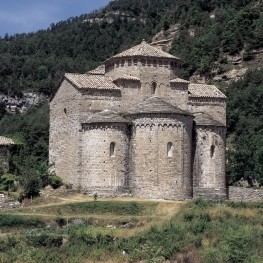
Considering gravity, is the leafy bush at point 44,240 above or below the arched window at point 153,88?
below

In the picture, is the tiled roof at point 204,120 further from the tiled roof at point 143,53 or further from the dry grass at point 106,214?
the dry grass at point 106,214

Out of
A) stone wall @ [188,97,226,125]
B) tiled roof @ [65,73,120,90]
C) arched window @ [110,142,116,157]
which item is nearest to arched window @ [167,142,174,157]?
arched window @ [110,142,116,157]

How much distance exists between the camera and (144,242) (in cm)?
3216

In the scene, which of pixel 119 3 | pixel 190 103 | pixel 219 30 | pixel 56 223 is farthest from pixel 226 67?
pixel 119 3

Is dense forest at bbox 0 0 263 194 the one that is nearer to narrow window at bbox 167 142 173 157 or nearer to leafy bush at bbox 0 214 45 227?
leafy bush at bbox 0 214 45 227

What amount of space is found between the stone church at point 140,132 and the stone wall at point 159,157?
0.20 ft

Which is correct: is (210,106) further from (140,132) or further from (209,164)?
(140,132)

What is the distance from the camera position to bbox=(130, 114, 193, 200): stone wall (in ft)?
133

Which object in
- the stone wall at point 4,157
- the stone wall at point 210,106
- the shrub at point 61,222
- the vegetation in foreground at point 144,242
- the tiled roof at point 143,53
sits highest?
the tiled roof at point 143,53

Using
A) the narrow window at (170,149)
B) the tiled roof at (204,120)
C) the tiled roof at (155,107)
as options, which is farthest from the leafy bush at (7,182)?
the tiled roof at (204,120)

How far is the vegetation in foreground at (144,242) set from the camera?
101ft

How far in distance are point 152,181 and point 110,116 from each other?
15.7ft

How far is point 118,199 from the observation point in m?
40.2

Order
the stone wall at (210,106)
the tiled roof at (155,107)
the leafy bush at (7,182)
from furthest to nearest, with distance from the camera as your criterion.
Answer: the stone wall at (210,106)
the leafy bush at (7,182)
the tiled roof at (155,107)
